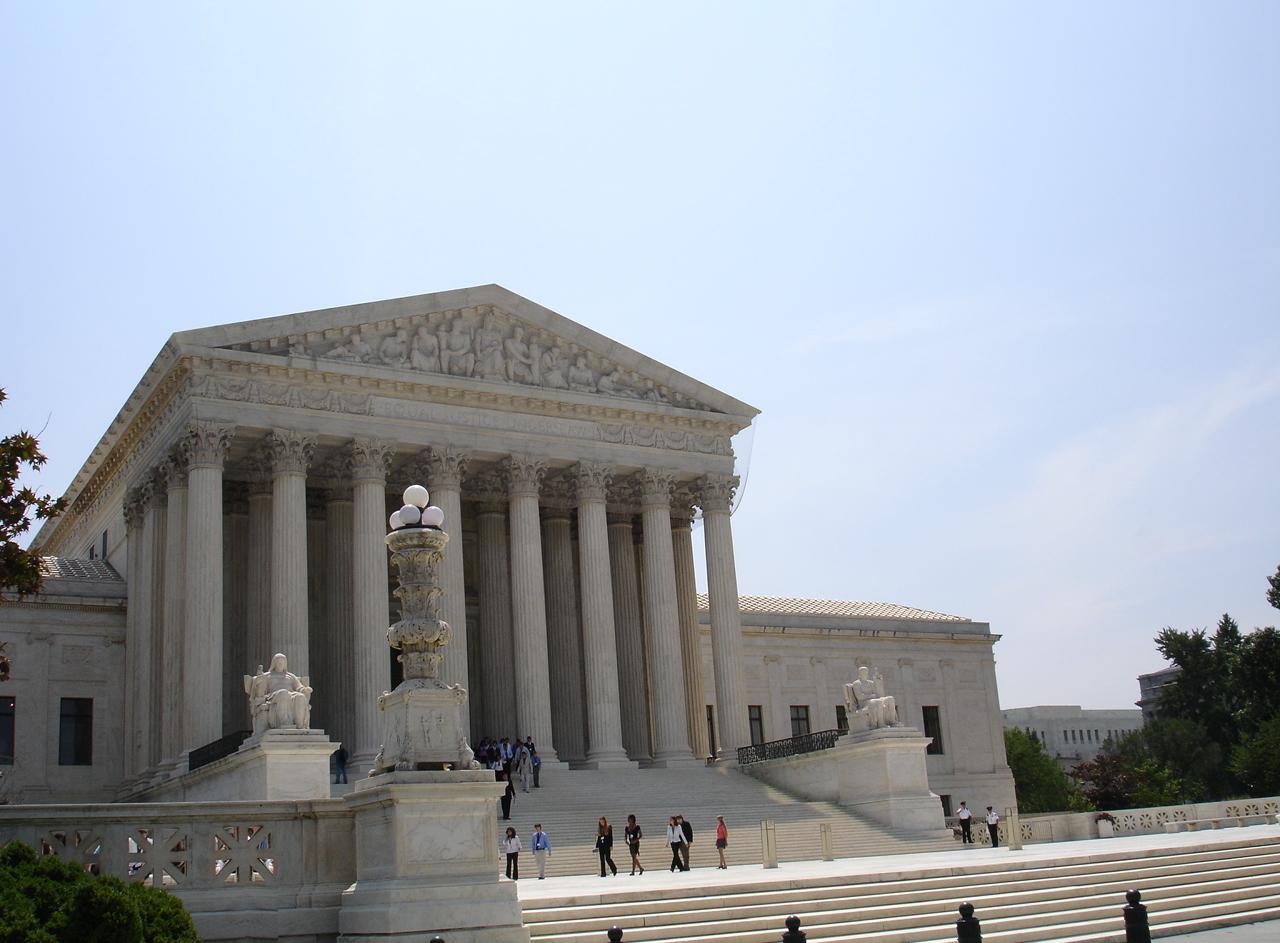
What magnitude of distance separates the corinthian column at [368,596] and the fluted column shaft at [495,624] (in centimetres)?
569

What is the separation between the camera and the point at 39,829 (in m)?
16.4

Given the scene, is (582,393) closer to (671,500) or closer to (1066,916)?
(671,500)

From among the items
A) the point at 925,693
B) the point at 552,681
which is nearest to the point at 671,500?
the point at 552,681

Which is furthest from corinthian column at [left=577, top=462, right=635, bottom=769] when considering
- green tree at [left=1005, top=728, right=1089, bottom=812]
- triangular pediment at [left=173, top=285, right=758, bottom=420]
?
green tree at [left=1005, top=728, right=1089, bottom=812]

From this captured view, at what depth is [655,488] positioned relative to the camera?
155 feet

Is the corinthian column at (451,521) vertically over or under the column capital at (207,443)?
under

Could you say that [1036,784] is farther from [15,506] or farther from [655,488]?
[15,506]

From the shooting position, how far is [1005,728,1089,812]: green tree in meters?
84.6

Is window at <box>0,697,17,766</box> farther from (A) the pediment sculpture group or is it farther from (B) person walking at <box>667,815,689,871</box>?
(B) person walking at <box>667,815,689,871</box>

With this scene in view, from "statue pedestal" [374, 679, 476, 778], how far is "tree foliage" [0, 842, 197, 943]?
4152mm

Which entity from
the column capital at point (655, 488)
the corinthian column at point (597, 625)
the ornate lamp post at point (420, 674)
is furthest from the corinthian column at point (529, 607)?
the ornate lamp post at point (420, 674)

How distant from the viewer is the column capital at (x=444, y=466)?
42.8 m

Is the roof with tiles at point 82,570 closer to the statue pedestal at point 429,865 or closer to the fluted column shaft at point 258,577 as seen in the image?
the fluted column shaft at point 258,577

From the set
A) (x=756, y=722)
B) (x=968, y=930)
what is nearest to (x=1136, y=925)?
(x=968, y=930)
